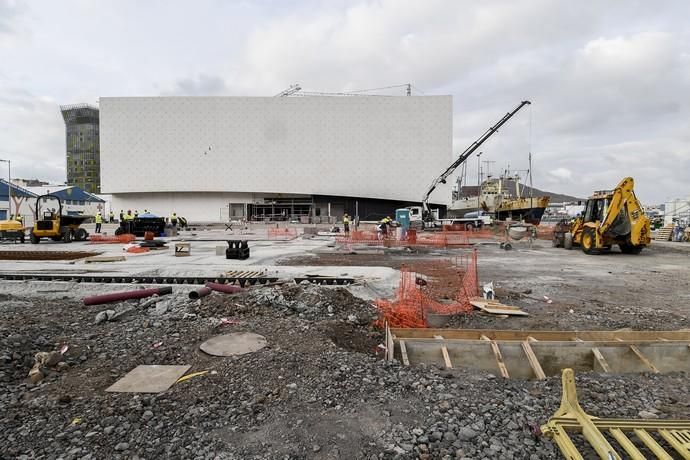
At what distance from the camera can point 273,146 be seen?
6247 centimetres

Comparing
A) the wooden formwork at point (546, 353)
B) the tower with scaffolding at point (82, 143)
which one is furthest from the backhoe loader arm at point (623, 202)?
the tower with scaffolding at point (82, 143)

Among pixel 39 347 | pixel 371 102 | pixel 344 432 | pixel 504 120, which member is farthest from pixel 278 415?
pixel 371 102

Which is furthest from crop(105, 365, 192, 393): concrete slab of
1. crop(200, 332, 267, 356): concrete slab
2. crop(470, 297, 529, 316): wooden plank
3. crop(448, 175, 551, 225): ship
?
crop(448, 175, 551, 225): ship

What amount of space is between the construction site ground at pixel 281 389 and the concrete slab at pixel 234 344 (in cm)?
17

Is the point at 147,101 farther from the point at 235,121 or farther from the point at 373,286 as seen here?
the point at 373,286

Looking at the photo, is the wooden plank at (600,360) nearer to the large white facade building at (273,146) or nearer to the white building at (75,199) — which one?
the large white facade building at (273,146)

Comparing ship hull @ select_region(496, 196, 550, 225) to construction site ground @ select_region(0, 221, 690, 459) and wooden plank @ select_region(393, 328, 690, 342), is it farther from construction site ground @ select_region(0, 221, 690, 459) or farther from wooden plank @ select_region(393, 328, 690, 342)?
wooden plank @ select_region(393, 328, 690, 342)

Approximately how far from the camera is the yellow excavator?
52.5 feet

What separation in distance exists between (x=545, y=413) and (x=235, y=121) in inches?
2552

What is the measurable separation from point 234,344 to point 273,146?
6002 cm

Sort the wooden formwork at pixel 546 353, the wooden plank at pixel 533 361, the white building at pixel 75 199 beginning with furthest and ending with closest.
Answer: the white building at pixel 75 199 < the wooden formwork at pixel 546 353 < the wooden plank at pixel 533 361

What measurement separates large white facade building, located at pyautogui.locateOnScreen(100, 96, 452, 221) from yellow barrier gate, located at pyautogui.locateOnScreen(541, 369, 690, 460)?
2337 inches

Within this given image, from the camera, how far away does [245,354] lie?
482 cm

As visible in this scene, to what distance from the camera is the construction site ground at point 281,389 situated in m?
3.12
